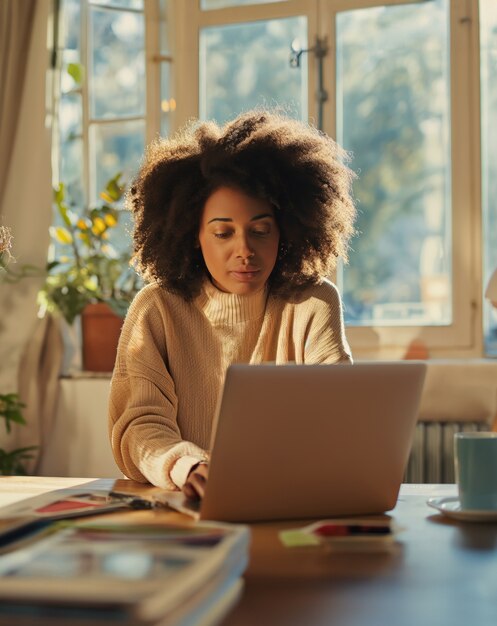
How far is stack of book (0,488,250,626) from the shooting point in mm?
579

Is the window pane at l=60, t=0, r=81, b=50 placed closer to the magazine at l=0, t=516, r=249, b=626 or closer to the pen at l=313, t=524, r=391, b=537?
the pen at l=313, t=524, r=391, b=537

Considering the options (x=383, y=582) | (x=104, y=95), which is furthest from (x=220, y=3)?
(x=383, y=582)

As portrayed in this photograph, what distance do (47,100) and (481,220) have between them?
5.44 ft

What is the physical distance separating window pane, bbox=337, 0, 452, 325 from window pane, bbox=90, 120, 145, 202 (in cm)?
83

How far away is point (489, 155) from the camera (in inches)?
130

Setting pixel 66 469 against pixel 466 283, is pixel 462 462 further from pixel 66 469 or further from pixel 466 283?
pixel 66 469

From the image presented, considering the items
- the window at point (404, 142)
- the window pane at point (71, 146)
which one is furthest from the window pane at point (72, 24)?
the window at point (404, 142)

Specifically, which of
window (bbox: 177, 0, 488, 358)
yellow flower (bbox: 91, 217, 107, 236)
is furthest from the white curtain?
window (bbox: 177, 0, 488, 358)

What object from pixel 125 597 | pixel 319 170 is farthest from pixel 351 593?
pixel 319 170

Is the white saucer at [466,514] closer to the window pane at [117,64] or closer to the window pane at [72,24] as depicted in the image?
the window pane at [117,64]

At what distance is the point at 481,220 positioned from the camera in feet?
10.7

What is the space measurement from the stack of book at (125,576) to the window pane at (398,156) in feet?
8.72

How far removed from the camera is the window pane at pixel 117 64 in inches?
146

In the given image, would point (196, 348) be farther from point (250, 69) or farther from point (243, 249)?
point (250, 69)
